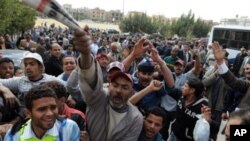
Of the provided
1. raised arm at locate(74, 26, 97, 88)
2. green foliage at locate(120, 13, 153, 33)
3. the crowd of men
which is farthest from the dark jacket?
green foliage at locate(120, 13, 153, 33)

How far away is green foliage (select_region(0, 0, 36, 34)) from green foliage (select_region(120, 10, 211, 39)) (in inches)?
1124

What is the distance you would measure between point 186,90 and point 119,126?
5.67ft

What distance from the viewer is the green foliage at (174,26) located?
5473cm

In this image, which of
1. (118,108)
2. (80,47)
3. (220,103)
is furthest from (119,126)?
(220,103)

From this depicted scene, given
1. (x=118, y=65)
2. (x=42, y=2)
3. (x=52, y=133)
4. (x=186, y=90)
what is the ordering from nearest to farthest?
(x=42, y=2), (x=52, y=133), (x=118, y=65), (x=186, y=90)

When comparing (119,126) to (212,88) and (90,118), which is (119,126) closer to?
(90,118)

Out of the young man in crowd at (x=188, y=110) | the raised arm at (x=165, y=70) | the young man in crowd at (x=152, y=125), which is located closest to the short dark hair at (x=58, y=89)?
the young man in crowd at (x=152, y=125)

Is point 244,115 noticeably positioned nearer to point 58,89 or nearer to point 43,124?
point 43,124

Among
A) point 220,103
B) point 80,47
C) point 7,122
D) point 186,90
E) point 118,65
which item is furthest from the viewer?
point 220,103

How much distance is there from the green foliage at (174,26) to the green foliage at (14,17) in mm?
28539

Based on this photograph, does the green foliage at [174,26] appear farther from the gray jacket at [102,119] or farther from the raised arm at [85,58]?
the raised arm at [85,58]

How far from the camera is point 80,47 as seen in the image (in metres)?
2.50

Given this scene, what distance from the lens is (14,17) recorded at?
70.1 feet

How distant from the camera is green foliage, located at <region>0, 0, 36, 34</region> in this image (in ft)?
56.7
